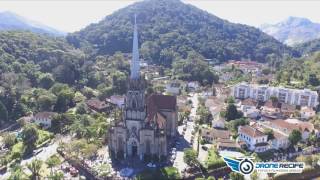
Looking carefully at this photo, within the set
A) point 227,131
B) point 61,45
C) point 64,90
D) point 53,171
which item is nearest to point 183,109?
point 227,131

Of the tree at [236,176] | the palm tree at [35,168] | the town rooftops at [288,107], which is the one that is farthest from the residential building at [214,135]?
the palm tree at [35,168]

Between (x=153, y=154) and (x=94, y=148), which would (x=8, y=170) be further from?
(x=153, y=154)

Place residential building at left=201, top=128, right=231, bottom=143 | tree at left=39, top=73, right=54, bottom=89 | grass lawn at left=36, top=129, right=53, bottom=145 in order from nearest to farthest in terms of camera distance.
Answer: residential building at left=201, top=128, right=231, bottom=143
grass lawn at left=36, top=129, right=53, bottom=145
tree at left=39, top=73, right=54, bottom=89

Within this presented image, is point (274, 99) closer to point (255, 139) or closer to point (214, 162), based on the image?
point (255, 139)

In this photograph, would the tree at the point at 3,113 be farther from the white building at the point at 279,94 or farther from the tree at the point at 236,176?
the white building at the point at 279,94

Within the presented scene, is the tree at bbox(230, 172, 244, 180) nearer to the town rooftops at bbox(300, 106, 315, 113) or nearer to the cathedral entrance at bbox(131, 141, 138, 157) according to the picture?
the cathedral entrance at bbox(131, 141, 138, 157)

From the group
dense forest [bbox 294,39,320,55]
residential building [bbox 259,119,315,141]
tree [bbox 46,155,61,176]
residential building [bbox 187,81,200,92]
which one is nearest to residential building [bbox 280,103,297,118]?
residential building [bbox 259,119,315,141]

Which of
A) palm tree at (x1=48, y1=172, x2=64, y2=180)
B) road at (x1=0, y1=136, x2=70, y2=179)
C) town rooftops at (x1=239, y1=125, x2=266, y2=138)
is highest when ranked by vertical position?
town rooftops at (x1=239, y1=125, x2=266, y2=138)
